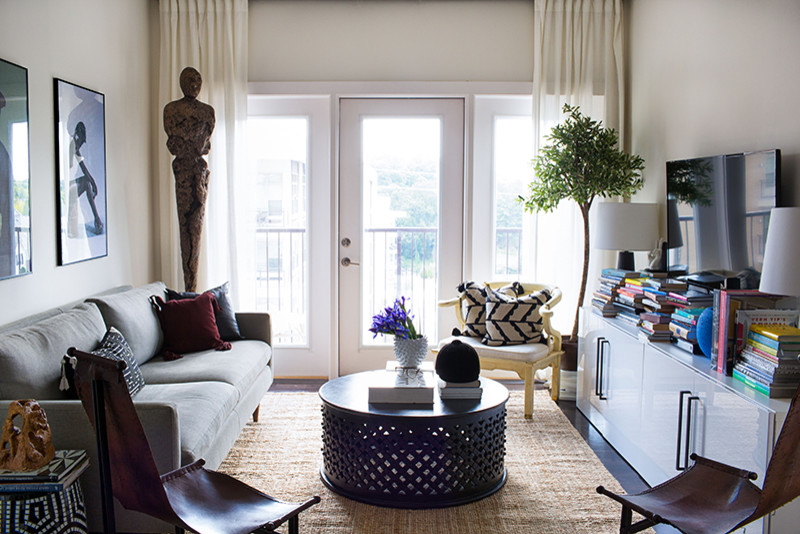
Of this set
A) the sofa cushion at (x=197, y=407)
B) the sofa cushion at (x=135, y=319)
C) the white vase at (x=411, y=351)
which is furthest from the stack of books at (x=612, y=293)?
the sofa cushion at (x=135, y=319)

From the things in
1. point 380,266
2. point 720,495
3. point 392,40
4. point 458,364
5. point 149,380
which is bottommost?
point 720,495

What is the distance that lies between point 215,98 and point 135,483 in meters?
3.51

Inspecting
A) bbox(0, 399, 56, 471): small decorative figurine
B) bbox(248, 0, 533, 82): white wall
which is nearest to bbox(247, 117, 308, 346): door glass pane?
bbox(248, 0, 533, 82): white wall

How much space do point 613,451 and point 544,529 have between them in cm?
102

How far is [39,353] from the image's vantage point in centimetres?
258

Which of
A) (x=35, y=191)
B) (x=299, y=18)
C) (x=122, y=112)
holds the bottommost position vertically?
(x=35, y=191)

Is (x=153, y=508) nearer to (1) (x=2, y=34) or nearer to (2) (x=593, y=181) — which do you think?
(1) (x=2, y=34)

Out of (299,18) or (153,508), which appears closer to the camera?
(153,508)

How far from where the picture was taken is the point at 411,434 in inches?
112

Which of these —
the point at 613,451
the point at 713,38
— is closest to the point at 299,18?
the point at 713,38

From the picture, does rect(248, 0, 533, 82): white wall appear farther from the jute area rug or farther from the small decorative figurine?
the small decorative figurine

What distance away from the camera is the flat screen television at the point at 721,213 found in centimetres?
287

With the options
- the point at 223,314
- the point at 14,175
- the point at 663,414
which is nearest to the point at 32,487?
the point at 14,175

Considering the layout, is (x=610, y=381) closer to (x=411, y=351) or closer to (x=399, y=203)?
(x=411, y=351)
